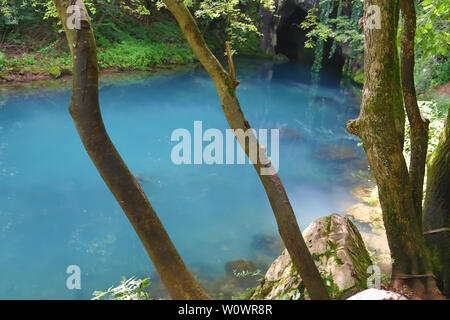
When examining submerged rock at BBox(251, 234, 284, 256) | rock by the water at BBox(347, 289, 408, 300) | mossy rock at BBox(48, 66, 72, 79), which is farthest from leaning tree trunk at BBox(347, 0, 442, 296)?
mossy rock at BBox(48, 66, 72, 79)

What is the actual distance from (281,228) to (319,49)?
717 inches

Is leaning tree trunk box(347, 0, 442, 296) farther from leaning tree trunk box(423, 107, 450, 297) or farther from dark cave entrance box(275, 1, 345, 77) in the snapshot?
dark cave entrance box(275, 1, 345, 77)

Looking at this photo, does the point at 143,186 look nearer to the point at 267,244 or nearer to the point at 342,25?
the point at 267,244

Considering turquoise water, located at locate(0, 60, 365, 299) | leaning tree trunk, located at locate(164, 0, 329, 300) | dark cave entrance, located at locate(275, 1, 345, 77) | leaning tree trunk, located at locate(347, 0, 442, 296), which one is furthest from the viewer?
dark cave entrance, located at locate(275, 1, 345, 77)

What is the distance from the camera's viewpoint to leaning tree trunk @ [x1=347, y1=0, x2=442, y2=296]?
95.3 inches

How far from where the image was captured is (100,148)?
1.75 metres

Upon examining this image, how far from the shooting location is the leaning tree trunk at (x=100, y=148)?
1729 millimetres

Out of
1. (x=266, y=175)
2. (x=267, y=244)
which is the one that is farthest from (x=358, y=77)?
(x=266, y=175)

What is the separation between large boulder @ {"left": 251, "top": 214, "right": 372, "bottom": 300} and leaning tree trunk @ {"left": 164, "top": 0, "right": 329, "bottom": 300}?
49cm

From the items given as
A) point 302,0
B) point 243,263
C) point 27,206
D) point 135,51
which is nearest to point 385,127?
point 243,263

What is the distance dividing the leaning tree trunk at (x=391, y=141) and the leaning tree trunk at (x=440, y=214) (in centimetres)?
33

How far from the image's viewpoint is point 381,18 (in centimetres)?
237
